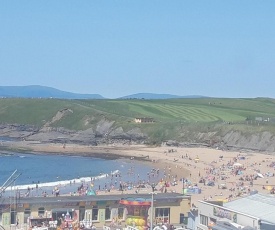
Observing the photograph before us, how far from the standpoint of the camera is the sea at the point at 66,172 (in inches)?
2564

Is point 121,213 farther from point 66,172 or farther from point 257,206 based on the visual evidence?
point 66,172

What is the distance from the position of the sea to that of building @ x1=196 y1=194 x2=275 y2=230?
26389 mm

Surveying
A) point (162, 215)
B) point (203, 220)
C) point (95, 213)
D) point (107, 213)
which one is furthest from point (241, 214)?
point (95, 213)

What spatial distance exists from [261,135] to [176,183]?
44.4 meters

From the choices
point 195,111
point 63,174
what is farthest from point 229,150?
point 195,111

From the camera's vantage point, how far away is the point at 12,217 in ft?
121

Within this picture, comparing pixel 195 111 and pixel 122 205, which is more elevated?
pixel 195 111

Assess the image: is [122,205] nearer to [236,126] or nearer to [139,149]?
[139,149]

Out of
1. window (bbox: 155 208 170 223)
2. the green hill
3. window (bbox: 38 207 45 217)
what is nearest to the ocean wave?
window (bbox: 38 207 45 217)

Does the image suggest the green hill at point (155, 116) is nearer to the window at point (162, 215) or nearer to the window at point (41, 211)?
the window at point (162, 215)

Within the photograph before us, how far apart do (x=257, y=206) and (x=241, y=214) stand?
181 cm

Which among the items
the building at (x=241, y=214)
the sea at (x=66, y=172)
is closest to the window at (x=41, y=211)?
the building at (x=241, y=214)

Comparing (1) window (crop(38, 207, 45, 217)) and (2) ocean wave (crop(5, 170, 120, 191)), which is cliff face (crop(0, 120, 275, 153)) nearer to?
(2) ocean wave (crop(5, 170, 120, 191))

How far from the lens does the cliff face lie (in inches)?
4114
